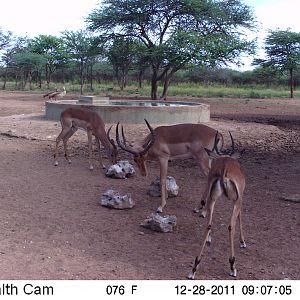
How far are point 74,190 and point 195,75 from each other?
161ft

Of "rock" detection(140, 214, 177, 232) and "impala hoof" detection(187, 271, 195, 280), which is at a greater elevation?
"rock" detection(140, 214, 177, 232)

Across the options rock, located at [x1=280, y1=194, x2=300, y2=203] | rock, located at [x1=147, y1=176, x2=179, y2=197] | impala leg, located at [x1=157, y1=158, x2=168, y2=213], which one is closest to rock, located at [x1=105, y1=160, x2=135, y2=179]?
rock, located at [x1=147, y1=176, x2=179, y2=197]

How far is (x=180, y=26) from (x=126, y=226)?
2400 cm

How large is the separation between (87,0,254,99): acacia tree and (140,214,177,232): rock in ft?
65.8

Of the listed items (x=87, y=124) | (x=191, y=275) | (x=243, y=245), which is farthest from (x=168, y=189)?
(x=87, y=124)

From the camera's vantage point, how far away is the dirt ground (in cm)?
430

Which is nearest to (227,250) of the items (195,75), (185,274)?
(185,274)

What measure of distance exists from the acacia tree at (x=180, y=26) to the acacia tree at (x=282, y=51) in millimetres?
11057

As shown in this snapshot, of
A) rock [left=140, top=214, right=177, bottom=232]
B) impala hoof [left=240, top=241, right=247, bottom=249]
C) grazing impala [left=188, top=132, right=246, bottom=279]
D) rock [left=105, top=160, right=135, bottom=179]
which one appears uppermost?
grazing impala [left=188, top=132, right=246, bottom=279]

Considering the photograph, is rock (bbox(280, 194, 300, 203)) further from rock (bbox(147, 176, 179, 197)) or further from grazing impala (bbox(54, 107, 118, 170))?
grazing impala (bbox(54, 107, 118, 170))

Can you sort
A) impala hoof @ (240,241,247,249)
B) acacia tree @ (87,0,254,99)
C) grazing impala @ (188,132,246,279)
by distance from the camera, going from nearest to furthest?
grazing impala @ (188,132,246,279), impala hoof @ (240,241,247,249), acacia tree @ (87,0,254,99)

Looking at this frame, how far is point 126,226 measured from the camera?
550 cm

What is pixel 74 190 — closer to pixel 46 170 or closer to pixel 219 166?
pixel 46 170

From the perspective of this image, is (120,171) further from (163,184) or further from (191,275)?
(191,275)
